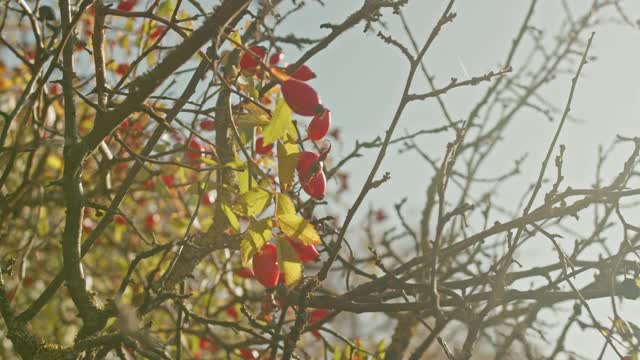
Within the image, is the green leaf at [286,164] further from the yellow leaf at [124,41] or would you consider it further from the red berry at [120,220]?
the red berry at [120,220]

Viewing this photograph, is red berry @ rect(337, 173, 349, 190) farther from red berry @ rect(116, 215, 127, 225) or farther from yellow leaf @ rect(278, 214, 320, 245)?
yellow leaf @ rect(278, 214, 320, 245)

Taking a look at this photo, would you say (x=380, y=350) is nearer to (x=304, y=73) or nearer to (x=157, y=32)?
(x=304, y=73)

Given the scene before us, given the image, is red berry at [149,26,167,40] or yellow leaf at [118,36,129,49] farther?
yellow leaf at [118,36,129,49]

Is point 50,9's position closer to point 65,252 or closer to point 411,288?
point 65,252

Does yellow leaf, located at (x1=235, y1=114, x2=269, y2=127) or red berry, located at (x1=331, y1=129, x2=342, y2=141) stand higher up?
red berry, located at (x1=331, y1=129, x2=342, y2=141)

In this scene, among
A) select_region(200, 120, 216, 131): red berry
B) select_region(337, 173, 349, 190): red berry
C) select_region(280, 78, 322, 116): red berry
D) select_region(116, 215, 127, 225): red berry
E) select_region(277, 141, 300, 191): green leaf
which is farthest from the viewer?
select_region(337, 173, 349, 190): red berry

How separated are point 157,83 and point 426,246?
5.52 feet

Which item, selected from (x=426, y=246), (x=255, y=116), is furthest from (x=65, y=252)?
(x=426, y=246)

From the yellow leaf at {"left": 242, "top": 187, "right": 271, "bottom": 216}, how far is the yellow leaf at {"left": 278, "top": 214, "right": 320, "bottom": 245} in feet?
0.15

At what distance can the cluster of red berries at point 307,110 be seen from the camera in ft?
4.08

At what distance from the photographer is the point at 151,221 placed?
13.3ft

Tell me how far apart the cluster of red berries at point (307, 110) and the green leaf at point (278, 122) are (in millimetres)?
12

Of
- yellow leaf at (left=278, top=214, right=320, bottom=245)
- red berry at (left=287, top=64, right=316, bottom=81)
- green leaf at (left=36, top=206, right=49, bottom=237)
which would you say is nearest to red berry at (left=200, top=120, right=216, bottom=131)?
red berry at (left=287, top=64, right=316, bottom=81)

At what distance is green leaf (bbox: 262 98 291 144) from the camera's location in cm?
125
